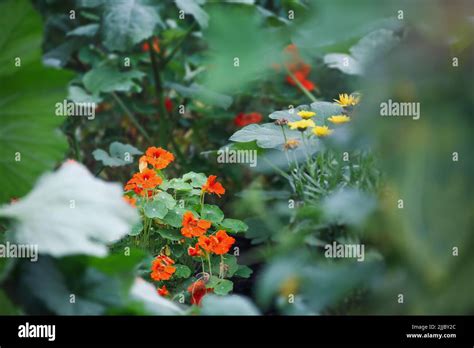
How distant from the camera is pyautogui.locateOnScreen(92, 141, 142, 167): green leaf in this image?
8.02ft

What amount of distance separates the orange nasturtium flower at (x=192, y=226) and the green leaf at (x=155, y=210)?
3.0 inches

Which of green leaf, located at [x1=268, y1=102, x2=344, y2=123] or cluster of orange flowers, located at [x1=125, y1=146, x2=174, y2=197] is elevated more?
green leaf, located at [x1=268, y1=102, x2=344, y2=123]

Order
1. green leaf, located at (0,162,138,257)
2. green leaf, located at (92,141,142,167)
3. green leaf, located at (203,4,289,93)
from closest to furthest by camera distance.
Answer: green leaf, located at (203,4,289,93)
green leaf, located at (0,162,138,257)
green leaf, located at (92,141,142,167)

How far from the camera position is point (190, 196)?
2287 millimetres

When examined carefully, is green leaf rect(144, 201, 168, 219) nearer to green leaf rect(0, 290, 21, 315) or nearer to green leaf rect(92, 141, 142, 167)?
green leaf rect(92, 141, 142, 167)

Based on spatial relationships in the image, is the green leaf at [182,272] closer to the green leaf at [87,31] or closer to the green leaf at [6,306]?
the green leaf at [6,306]

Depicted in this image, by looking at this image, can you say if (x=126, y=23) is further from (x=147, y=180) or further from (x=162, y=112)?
(x=147, y=180)

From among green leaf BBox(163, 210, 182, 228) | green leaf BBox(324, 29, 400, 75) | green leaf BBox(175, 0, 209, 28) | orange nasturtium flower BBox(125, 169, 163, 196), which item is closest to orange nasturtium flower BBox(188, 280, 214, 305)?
green leaf BBox(163, 210, 182, 228)

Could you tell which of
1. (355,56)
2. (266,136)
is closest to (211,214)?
(266,136)

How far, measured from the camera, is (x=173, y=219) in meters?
2.12

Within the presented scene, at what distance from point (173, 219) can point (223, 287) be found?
275 millimetres

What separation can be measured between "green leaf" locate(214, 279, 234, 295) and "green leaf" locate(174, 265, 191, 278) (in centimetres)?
12
